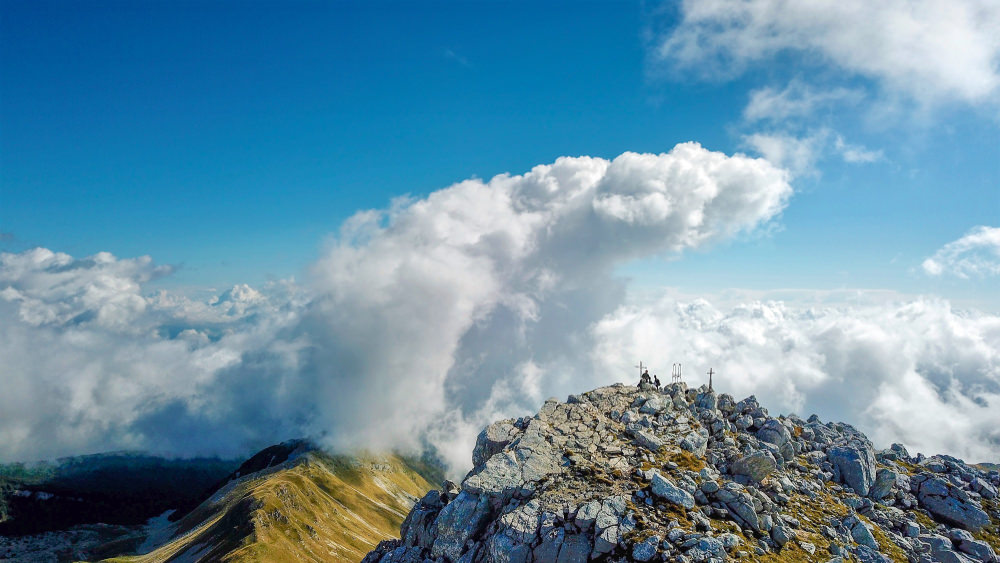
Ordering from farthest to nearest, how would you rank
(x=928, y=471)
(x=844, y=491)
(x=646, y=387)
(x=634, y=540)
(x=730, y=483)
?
(x=646, y=387) < (x=928, y=471) < (x=844, y=491) < (x=730, y=483) < (x=634, y=540)

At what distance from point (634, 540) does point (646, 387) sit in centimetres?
4048

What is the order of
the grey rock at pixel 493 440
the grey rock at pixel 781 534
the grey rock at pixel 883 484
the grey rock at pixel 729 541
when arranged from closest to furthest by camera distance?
the grey rock at pixel 729 541
the grey rock at pixel 781 534
the grey rock at pixel 883 484
the grey rock at pixel 493 440

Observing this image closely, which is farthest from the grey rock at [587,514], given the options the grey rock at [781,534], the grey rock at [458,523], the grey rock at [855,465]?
the grey rock at [855,465]

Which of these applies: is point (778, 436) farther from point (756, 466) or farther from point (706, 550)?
point (706, 550)

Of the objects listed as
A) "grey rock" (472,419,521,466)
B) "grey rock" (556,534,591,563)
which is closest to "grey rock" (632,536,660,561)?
"grey rock" (556,534,591,563)

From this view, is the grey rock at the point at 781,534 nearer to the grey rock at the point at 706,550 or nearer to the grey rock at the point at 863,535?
the grey rock at the point at 706,550

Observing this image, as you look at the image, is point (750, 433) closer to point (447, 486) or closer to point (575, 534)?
point (575, 534)

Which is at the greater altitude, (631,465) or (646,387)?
(646,387)

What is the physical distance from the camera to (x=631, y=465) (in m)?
53.8

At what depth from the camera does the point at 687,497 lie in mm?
47094

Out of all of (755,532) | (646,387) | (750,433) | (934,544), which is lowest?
(934,544)

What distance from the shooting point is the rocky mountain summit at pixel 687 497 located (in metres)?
44.0

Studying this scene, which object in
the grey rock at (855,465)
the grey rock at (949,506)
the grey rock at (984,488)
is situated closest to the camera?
the grey rock at (949,506)

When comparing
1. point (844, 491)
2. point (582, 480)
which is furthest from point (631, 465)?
point (844, 491)
